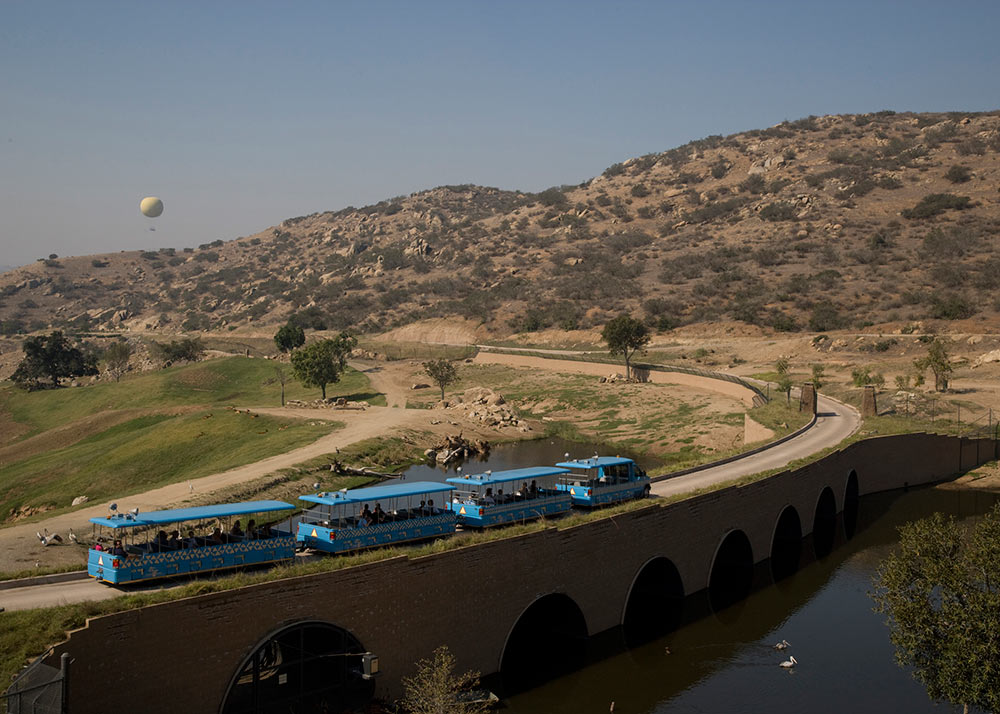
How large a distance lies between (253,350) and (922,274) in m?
111

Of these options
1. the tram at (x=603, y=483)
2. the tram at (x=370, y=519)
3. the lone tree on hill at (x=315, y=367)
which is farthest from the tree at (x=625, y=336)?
the tram at (x=370, y=519)

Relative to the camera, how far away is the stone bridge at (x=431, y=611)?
64.4ft

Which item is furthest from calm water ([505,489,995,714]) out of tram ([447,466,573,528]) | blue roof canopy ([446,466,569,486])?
blue roof canopy ([446,466,569,486])

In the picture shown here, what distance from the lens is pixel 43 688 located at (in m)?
18.0

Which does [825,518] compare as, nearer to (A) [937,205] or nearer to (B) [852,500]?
(B) [852,500]

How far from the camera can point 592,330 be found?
132375 millimetres

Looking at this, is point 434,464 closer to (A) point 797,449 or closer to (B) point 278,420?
(B) point 278,420

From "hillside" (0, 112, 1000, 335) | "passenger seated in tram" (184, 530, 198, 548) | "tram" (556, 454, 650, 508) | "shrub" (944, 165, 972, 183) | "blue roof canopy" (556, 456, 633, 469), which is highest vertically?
"shrub" (944, 165, 972, 183)

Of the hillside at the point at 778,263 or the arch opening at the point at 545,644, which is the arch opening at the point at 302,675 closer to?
the arch opening at the point at 545,644

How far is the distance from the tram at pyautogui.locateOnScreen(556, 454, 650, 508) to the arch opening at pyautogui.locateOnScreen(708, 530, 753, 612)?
5.42 meters

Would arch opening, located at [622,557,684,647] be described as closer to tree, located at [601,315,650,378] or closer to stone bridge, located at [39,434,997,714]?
stone bridge, located at [39,434,997,714]

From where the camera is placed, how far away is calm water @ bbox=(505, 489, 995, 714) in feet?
94.0

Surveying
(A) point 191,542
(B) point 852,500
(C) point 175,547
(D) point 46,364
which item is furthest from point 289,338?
(C) point 175,547

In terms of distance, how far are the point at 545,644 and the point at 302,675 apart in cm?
1202
